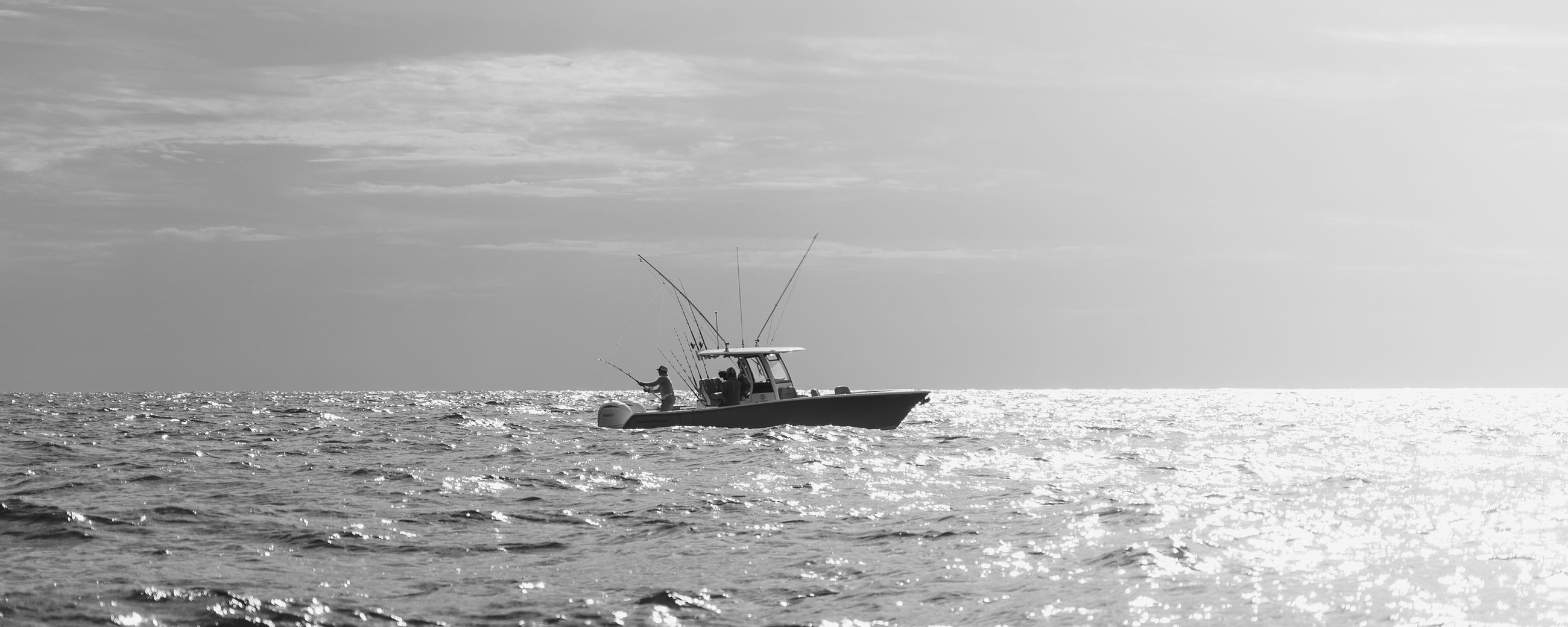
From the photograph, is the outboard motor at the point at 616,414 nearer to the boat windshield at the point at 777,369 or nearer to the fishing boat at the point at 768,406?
the fishing boat at the point at 768,406

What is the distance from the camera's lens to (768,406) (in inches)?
1241

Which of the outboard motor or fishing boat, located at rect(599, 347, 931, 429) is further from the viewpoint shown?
the outboard motor

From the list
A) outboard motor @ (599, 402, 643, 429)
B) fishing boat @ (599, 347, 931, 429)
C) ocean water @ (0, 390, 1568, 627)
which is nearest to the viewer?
ocean water @ (0, 390, 1568, 627)

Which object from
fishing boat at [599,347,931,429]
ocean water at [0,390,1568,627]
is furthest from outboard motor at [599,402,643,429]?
ocean water at [0,390,1568,627]

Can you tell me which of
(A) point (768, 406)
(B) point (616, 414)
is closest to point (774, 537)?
(A) point (768, 406)

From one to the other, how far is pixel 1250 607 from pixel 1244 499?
8.33m

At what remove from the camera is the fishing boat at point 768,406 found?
31.5m

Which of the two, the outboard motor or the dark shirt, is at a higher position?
the dark shirt

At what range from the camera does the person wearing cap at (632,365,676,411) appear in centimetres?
3419

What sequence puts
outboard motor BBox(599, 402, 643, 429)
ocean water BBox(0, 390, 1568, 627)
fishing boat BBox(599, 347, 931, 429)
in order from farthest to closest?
outboard motor BBox(599, 402, 643, 429) → fishing boat BBox(599, 347, 931, 429) → ocean water BBox(0, 390, 1568, 627)

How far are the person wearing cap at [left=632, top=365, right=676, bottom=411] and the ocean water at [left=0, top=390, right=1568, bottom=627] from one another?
209 inches

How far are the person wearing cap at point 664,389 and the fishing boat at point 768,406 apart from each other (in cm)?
62

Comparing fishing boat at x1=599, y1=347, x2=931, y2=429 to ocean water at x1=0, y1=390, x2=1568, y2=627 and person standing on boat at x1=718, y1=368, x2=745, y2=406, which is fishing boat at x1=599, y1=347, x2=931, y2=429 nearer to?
person standing on boat at x1=718, y1=368, x2=745, y2=406

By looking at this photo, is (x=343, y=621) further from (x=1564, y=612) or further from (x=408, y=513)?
(x=1564, y=612)
